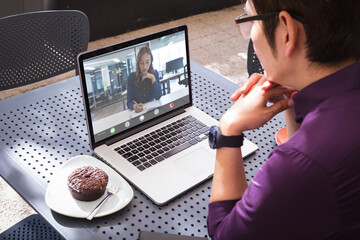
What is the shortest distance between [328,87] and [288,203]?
261mm

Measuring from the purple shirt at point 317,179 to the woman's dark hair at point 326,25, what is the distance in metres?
0.04

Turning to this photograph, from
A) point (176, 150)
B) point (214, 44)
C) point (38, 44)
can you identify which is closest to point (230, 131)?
point (176, 150)

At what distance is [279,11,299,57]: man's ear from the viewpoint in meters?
0.93

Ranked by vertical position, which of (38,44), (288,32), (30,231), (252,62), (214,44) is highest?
(288,32)

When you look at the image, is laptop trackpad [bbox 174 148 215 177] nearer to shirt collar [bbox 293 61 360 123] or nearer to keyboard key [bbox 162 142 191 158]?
keyboard key [bbox 162 142 191 158]

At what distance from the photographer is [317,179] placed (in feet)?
2.87

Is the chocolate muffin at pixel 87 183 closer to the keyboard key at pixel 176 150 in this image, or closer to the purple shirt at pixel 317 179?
the keyboard key at pixel 176 150

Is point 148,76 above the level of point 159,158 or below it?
above

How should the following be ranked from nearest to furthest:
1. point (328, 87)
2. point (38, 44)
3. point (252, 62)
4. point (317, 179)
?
point (317, 179) < point (328, 87) < point (38, 44) < point (252, 62)

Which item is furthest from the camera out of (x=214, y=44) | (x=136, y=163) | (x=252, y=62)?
(x=214, y=44)

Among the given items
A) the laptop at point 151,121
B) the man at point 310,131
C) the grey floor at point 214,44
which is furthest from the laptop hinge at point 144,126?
the grey floor at point 214,44

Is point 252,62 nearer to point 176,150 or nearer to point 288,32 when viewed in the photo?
point 176,150

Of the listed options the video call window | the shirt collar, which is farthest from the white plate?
the shirt collar

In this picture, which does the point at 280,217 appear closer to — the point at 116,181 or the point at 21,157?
the point at 116,181
